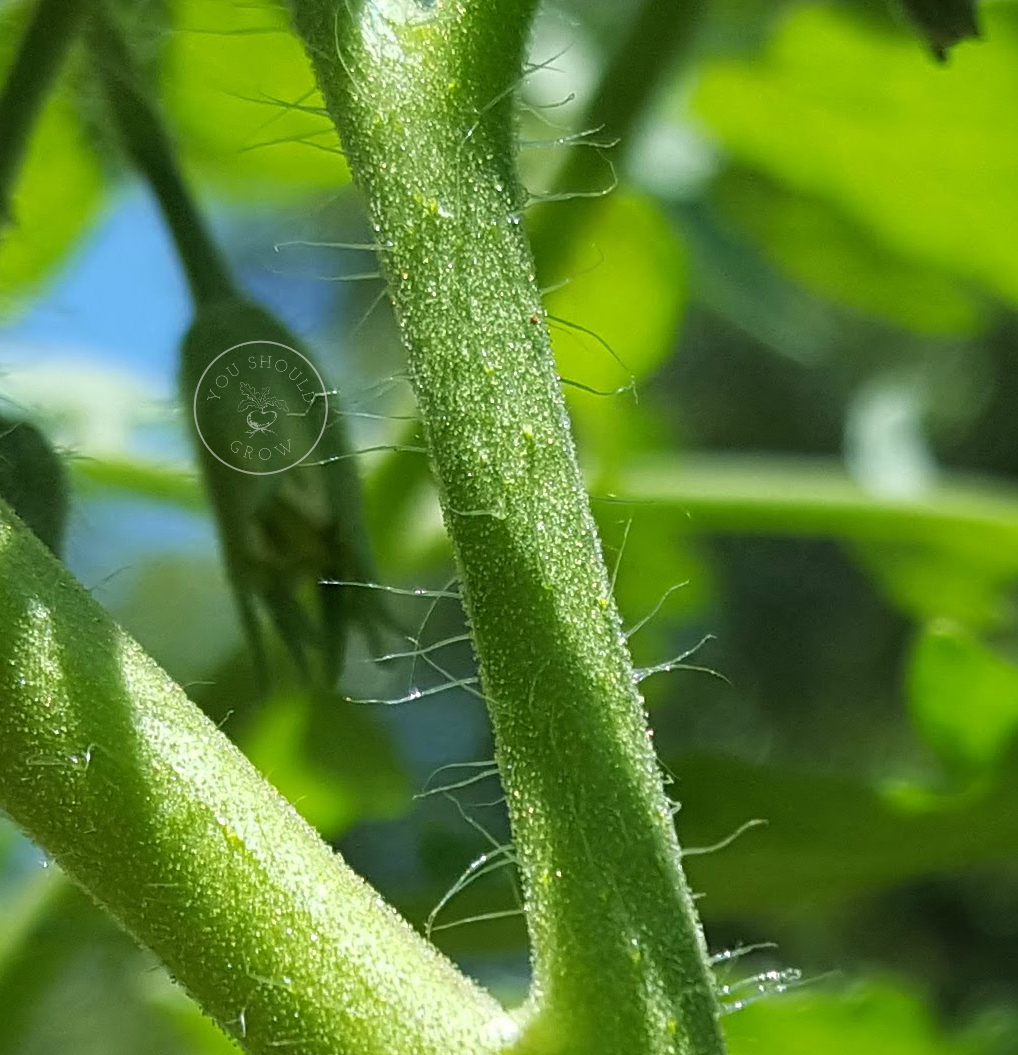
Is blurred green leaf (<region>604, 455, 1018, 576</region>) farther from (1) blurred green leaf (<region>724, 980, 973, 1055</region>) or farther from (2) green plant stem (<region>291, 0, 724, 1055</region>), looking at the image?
(2) green plant stem (<region>291, 0, 724, 1055</region>)

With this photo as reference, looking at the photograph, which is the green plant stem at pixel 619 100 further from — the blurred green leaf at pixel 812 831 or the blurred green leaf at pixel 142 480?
the blurred green leaf at pixel 812 831

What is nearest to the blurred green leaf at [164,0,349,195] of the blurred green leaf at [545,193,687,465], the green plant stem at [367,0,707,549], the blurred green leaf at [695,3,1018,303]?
the green plant stem at [367,0,707,549]

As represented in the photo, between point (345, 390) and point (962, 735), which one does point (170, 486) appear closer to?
point (345, 390)

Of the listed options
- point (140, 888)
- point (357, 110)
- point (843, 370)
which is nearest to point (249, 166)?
point (357, 110)

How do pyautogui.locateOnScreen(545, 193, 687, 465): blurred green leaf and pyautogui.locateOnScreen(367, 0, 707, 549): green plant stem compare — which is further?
pyautogui.locateOnScreen(545, 193, 687, 465): blurred green leaf

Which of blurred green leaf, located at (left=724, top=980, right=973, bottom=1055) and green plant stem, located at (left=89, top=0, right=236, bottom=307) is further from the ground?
green plant stem, located at (left=89, top=0, right=236, bottom=307)

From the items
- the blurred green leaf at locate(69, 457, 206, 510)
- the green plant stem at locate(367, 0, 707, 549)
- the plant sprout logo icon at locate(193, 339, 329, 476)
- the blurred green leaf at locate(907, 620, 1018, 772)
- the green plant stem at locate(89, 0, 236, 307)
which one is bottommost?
the blurred green leaf at locate(907, 620, 1018, 772)

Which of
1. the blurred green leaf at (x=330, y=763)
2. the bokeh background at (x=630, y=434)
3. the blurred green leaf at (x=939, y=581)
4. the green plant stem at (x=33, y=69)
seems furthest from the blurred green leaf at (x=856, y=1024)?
the green plant stem at (x=33, y=69)
